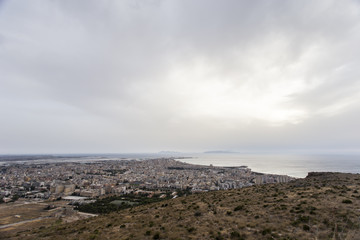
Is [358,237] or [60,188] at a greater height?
[358,237]

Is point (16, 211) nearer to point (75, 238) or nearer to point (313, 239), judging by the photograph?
point (75, 238)

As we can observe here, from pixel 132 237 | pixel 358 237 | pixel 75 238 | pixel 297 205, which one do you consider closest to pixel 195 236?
pixel 132 237

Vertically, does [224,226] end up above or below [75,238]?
above

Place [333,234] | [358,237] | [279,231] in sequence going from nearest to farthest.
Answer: [358,237]
[333,234]
[279,231]

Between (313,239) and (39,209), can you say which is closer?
(313,239)

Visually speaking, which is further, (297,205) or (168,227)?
(297,205)

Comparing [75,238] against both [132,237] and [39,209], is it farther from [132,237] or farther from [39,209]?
[39,209]

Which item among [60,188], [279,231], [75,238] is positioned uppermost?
[279,231]

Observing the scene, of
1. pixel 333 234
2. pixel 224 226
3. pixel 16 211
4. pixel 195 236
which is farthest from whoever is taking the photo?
pixel 16 211

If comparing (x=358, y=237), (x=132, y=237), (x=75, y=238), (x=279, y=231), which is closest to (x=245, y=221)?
(x=279, y=231)
